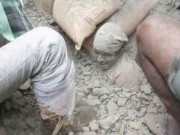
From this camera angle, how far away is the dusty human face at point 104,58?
2156 mm

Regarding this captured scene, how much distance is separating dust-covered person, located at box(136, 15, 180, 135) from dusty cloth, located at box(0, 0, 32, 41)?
1.94ft

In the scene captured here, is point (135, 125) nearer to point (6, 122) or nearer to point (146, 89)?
point (146, 89)

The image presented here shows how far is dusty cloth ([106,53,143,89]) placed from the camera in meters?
2.14

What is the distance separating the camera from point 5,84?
4.41 ft

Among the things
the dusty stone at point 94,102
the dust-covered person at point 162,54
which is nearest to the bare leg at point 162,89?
the dust-covered person at point 162,54

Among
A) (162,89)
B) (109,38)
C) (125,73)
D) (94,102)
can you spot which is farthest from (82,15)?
(162,89)

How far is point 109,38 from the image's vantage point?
6.84 ft

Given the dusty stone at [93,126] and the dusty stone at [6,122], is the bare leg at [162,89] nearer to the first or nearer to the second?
the dusty stone at [93,126]

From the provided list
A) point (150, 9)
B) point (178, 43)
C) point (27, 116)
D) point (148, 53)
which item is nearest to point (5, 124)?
point (27, 116)

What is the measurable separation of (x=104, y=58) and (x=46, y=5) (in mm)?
697

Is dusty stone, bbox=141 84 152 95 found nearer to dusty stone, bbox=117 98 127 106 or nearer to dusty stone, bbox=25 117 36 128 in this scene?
dusty stone, bbox=117 98 127 106

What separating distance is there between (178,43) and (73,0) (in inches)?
37.3

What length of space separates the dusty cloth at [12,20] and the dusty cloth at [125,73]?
719mm

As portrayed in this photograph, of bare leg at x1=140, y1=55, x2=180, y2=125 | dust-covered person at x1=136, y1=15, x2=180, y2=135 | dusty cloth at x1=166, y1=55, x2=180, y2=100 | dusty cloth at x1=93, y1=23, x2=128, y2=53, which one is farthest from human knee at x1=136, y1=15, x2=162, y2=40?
dusty cloth at x1=93, y1=23, x2=128, y2=53
